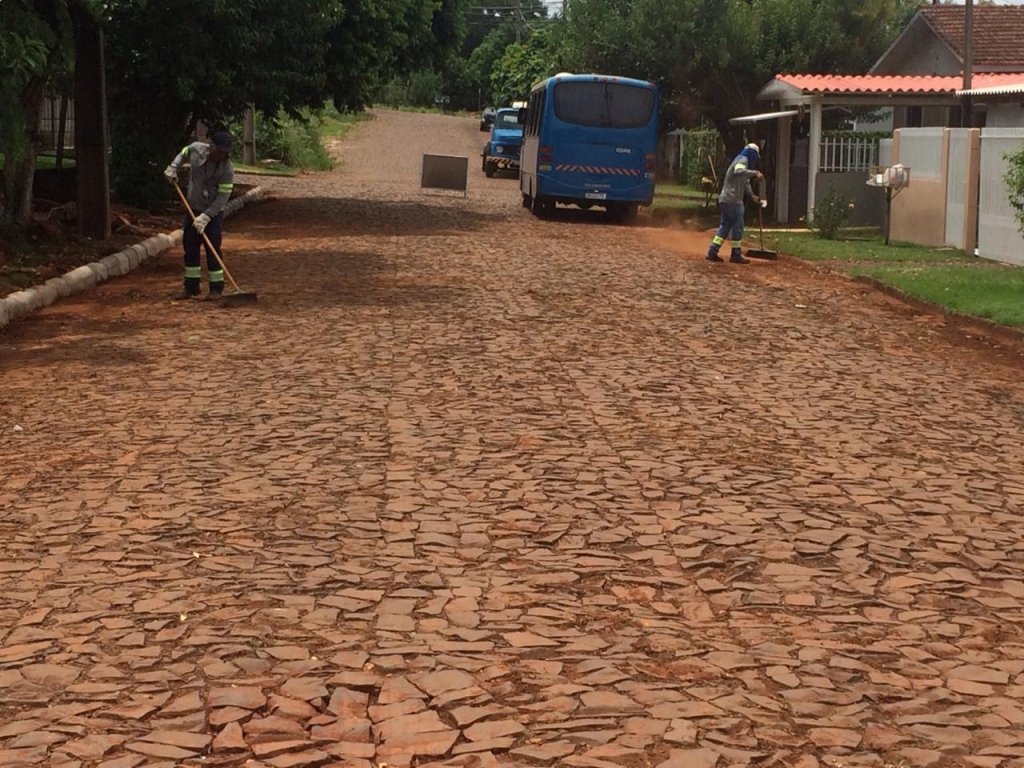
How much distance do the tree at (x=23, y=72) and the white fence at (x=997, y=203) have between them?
1163 cm

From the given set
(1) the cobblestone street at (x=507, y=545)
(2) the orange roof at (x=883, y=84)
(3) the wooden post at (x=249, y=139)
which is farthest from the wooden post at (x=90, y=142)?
(3) the wooden post at (x=249, y=139)

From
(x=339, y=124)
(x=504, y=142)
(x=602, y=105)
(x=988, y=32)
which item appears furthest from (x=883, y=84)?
(x=339, y=124)

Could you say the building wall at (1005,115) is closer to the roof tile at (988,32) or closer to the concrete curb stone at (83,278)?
the roof tile at (988,32)

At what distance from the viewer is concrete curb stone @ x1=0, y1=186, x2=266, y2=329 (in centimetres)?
1428

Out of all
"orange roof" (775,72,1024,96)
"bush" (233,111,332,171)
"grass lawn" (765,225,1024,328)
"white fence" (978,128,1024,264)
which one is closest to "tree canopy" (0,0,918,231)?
"orange roof" (775,72,1024,96)

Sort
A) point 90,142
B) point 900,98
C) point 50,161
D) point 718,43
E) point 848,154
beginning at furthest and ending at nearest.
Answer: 1. point 718,43
2. point 50,161
3. point 848,154
4. point 900,98
5. point 90,142

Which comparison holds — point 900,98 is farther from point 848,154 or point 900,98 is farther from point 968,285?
point 968,285

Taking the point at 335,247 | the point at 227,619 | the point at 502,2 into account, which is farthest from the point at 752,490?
the point at 502,2

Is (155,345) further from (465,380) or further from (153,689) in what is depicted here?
(153,689)

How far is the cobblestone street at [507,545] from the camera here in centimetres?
471

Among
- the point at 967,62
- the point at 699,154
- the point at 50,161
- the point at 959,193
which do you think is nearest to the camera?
the point at 959,193

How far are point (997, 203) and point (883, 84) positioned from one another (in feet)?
28.9

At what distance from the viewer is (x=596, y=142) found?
30.8m

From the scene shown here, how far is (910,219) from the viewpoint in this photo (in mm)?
24531
